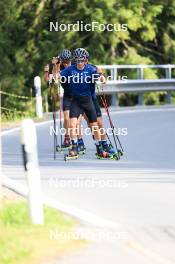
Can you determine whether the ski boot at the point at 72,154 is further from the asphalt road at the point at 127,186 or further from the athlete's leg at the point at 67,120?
the athlete's leg at the point at 67,120

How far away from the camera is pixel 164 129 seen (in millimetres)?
20703

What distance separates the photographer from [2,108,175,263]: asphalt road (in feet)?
27.9

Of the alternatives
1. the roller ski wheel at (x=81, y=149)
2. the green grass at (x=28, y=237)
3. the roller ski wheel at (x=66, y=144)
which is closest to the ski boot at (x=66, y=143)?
the roller ski wheel at (x=66, y=144)

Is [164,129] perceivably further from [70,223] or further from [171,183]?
[70,223]

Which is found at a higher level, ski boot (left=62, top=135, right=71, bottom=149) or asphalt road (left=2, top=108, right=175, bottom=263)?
ski boot (left=62, top=135, right=71, bottom=149)

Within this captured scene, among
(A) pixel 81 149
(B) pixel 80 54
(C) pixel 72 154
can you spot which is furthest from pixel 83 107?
(B) pixel 80 54

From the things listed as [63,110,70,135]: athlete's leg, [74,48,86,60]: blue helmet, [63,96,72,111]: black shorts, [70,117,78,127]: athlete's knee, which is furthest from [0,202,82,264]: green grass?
[63,110,70,135]: athlete's leg

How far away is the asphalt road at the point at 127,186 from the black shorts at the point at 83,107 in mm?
733

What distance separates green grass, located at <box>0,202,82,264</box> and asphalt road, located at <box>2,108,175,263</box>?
0.30 meters

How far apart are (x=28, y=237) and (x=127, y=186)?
3.86 m

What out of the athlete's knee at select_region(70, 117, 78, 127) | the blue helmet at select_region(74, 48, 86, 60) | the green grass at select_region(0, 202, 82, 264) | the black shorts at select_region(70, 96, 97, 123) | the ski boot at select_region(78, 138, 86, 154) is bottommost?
the green grass at select_region(0, 202, 82, 264)

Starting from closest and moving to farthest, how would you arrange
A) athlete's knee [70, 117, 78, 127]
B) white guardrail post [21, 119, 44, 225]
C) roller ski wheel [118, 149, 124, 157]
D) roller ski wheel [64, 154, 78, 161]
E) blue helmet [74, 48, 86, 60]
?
white guardrail post [21, 119, 44, 225] < blue helmet [74, 48, 86, 60] < athlete's knee [70, 117, 78, 127] < roller ski wheel [64, 154, 78, 161] < roller ski wheel [118, 149, 124, 157]

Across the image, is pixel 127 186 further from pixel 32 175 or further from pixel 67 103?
pixel 67 103

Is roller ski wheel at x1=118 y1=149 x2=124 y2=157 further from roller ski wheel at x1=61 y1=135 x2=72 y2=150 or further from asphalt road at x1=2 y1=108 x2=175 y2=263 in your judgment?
roller ski wheel at x1=61 y1=135 x2=72 y2=150
